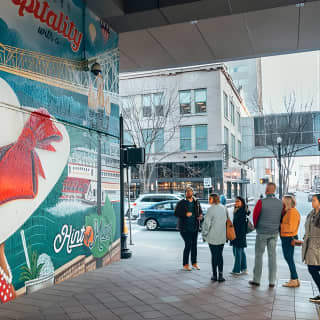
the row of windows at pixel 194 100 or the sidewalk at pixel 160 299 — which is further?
the row of windows at pixel 194 100

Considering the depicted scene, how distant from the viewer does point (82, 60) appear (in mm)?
8375

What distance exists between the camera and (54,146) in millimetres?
7211

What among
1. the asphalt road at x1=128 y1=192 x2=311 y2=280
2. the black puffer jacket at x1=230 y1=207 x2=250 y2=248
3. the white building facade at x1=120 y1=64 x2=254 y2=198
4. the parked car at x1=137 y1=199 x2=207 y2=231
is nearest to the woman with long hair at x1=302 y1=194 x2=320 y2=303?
the black puffer jacket at x1=230 y1=207 x2=250 y2=248

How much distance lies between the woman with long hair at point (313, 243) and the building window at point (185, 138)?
33577 millimetres

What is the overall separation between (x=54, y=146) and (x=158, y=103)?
28.0 meters

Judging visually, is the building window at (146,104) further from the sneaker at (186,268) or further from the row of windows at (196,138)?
the sneaker at (186,268)

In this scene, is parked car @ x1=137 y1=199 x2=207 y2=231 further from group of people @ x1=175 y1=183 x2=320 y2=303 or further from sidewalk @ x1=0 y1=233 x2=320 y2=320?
group of people @ x1=175 y1=183 x2=320 y2=303

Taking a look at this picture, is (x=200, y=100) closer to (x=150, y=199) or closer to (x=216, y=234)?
(x=150, y=199)

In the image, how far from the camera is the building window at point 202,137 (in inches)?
1577

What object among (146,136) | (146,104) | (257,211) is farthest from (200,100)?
(257,211)

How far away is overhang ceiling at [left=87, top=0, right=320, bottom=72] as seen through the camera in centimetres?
876

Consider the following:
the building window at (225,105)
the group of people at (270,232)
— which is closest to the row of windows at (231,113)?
the building window at (225,105)

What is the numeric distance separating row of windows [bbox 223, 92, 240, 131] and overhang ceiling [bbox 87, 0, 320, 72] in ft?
101

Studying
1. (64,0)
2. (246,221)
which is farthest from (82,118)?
(246,221)
